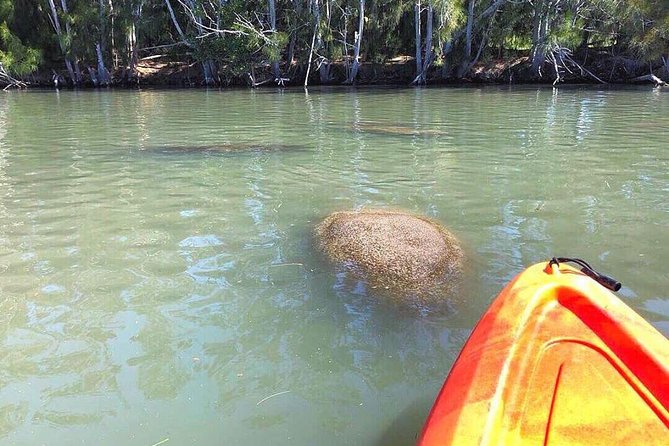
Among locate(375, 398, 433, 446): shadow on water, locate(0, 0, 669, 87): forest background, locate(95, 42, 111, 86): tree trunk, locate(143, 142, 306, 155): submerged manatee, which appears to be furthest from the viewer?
locate(95, 42, 111, 86): tree trunk

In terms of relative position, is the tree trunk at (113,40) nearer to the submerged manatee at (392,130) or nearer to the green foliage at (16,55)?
the green foliage at (16,55)

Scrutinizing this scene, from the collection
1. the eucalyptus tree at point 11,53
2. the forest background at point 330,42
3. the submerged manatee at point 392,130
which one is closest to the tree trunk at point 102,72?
the forest background at point 330,42

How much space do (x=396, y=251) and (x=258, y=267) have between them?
1.40m

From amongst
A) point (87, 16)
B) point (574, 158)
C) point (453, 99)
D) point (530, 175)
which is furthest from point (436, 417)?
point (87, 16)

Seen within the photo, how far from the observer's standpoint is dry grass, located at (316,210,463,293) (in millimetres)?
5156

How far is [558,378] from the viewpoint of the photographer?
238 centimetres

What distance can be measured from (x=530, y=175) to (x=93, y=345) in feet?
23.6

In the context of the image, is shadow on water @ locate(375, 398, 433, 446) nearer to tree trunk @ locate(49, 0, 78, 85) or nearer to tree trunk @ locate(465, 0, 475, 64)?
tree trunk @ locate(465, 0, 475, 64)

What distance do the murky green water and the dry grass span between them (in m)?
0.28

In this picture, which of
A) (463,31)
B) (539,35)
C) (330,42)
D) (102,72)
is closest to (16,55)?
(102,72)

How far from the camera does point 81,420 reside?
11.0ft

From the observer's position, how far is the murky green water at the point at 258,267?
11.4ft

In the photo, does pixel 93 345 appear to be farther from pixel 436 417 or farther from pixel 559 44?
pixel 559 44

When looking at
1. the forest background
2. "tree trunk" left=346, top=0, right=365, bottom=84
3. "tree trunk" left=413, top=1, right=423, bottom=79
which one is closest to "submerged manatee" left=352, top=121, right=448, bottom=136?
the forest background
